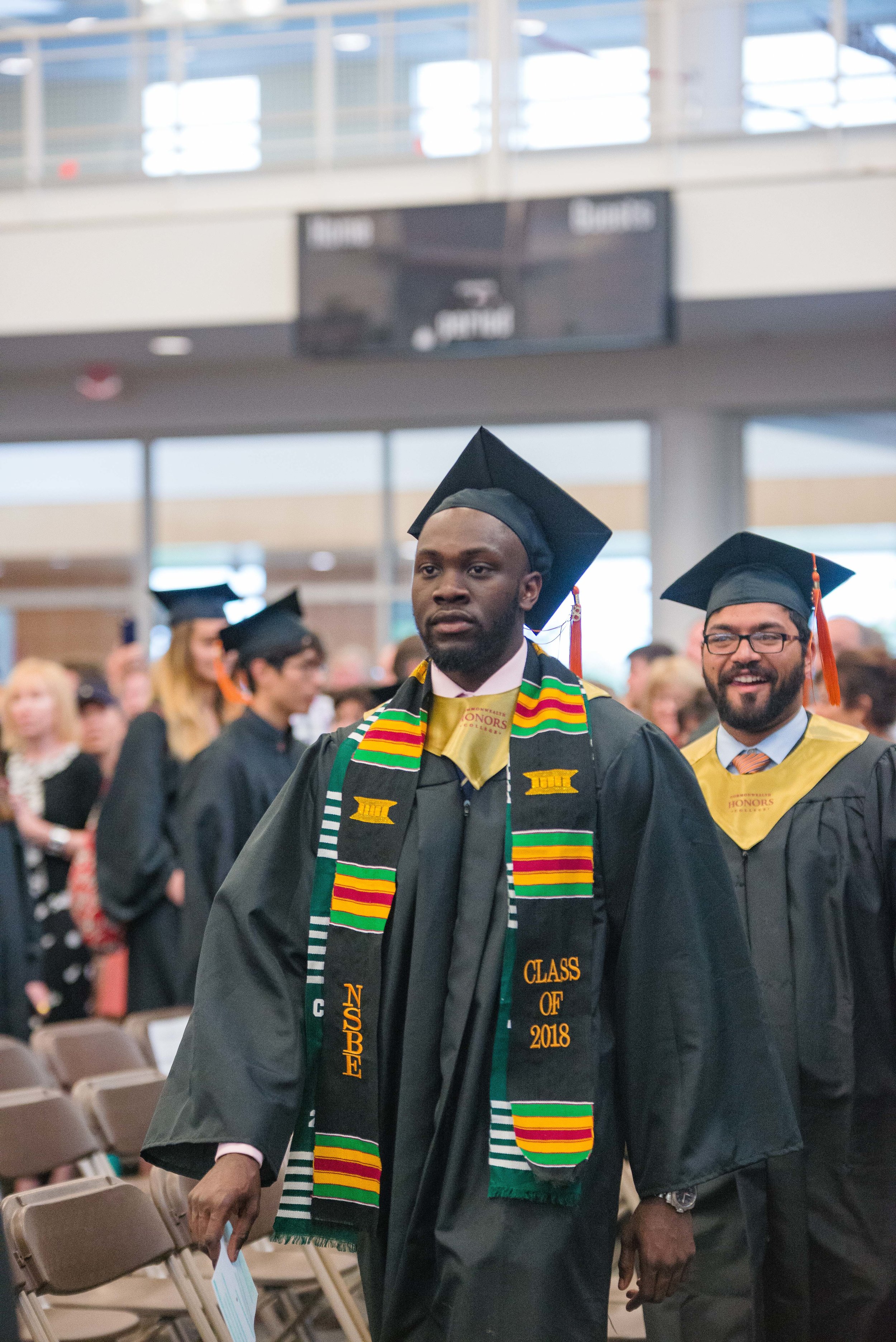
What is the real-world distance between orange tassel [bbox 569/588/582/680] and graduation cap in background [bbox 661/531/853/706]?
0.67 m

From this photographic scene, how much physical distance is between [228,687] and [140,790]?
51 centimetres

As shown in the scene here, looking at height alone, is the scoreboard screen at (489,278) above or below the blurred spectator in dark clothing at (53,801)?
above

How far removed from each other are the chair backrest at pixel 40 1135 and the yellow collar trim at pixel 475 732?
5.56ft

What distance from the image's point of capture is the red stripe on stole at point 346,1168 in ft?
7.37

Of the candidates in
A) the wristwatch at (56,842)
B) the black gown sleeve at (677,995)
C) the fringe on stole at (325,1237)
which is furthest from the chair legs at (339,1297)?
the wristwatch at (56,842)

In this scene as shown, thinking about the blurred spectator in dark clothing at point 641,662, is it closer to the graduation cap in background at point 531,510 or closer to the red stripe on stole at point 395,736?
the graduation cap in background at point 531,510

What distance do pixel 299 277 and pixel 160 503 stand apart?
2.58 meters

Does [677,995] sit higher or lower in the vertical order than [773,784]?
lower

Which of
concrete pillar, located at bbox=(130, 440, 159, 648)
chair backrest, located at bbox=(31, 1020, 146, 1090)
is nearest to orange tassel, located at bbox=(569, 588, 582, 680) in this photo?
chair backrest, located at bbox=(31, 1020, 146, 1090)

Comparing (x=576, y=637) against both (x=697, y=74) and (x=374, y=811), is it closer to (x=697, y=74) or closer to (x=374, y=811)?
(x=374, y=811)

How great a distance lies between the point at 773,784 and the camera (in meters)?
3.32

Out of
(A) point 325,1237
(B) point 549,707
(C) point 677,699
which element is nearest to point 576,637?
(B) point 549,707

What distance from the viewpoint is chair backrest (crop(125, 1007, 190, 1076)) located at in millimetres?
4375

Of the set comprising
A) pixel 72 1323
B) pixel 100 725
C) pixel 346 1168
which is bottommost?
pixel 72 1323
